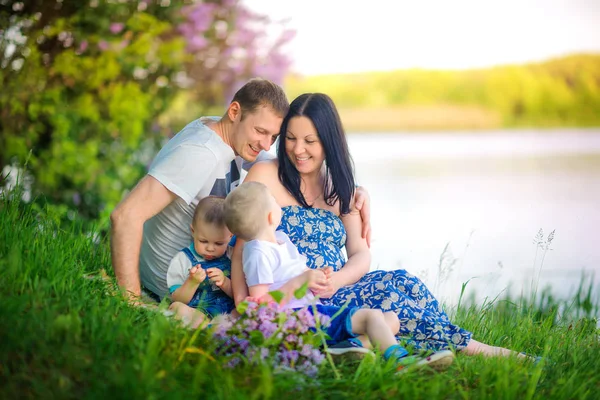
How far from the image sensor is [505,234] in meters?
7.52

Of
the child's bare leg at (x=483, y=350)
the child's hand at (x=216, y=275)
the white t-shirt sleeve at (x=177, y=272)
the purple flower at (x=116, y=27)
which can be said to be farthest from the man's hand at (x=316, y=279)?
the purple flower at (x=116, y=27)

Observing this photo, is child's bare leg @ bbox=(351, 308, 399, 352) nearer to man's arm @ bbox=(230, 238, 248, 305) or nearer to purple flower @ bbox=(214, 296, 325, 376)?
purple flower @ bbox=(214, 296, 325, 376)

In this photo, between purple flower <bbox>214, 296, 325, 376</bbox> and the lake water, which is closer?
purple flower <bbox>214, 296, 325, 376</bbox>

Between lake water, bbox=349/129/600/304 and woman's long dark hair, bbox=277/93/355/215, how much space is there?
91 centimetres

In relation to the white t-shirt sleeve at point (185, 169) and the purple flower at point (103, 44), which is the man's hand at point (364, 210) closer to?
the white t-shirt sleeve at point (185, 169)

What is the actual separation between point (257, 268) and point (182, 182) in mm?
604

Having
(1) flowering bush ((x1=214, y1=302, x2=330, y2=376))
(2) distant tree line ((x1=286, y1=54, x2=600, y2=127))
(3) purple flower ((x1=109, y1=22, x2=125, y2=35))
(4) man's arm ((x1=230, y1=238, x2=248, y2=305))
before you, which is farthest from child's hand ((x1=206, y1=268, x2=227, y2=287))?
(2) distant tree line ((x1=286, y1=54, x2=600, y2=127))

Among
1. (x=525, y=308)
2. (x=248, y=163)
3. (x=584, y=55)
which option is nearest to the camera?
(x=248, y=163)

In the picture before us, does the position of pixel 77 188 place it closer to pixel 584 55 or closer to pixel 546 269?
pixel 546 269

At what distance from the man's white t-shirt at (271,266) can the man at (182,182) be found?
491 mm

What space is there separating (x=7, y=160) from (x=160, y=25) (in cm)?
163

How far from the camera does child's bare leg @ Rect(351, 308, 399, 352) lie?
2.77 m

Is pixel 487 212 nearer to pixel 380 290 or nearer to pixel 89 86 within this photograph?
pixel 89 86

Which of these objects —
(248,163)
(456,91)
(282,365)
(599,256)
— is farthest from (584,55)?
(282,365)
